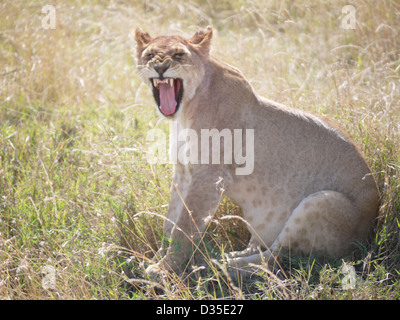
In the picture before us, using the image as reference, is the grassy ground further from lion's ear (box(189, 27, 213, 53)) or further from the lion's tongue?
lion's ear (box(189, 27, 213, 53))

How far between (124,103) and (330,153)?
3.40 meters

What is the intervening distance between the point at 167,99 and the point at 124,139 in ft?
5.60

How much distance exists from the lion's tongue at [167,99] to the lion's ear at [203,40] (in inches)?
14.9

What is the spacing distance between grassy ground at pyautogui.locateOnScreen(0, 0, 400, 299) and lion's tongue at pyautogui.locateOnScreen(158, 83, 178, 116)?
81 cm

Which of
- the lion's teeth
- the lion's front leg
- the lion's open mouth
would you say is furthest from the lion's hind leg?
the lion's teeth

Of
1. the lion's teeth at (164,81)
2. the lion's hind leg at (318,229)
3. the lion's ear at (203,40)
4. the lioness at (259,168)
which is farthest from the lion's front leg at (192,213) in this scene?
the lion's ear at (203,40)

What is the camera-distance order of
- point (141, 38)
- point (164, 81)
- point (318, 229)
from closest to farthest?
point (318, 229), point (164, 81), point (141, 38)

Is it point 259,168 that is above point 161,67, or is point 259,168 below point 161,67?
below

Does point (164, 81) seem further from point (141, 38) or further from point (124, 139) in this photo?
point (124, 139)

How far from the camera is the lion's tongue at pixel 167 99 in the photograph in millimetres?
4008

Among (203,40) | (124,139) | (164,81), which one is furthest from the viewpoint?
(124,139)

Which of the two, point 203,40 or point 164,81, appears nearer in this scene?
point 164,81

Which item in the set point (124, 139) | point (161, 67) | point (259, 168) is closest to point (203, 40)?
point (161, 67)

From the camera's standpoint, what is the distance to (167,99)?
4.02 meters
